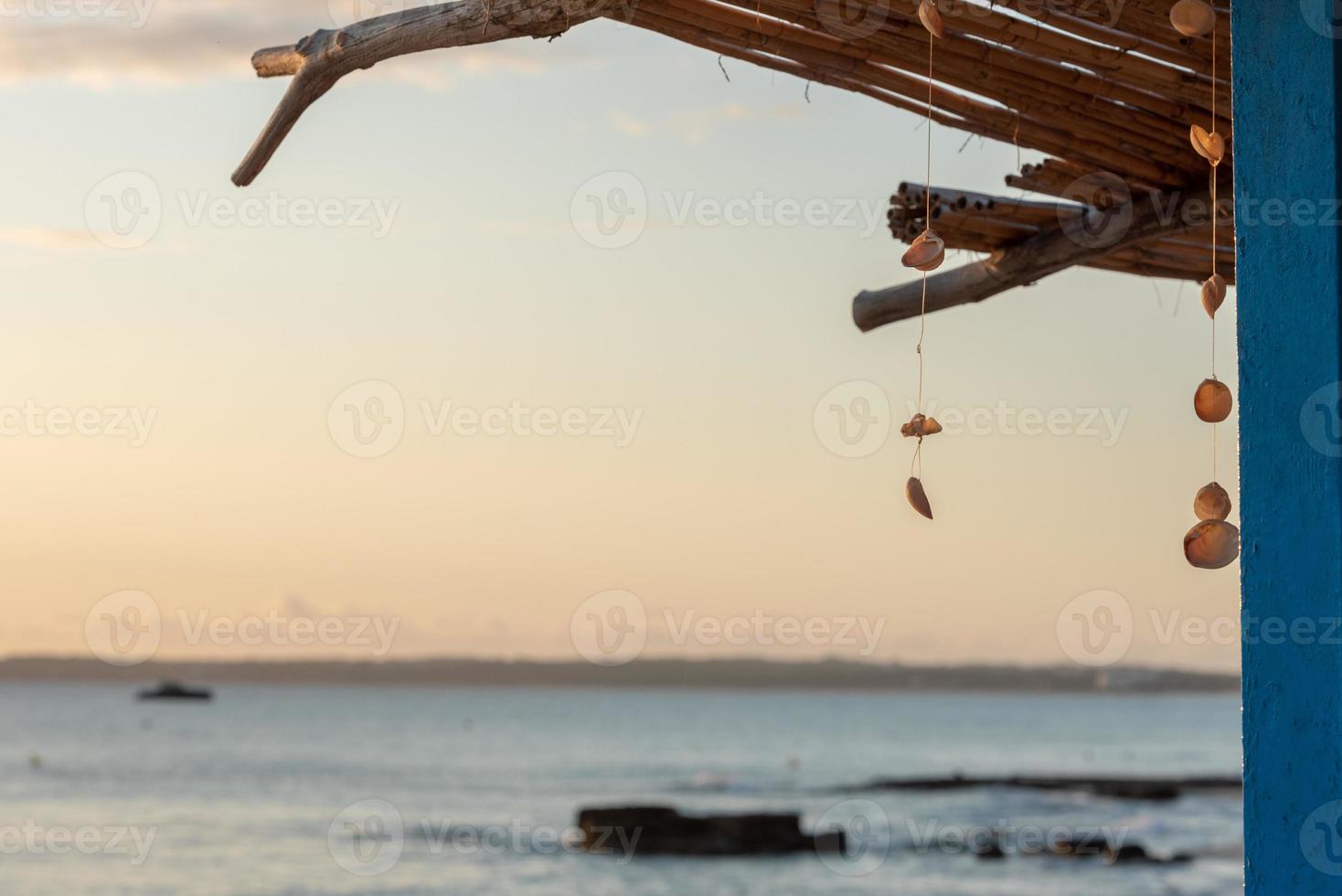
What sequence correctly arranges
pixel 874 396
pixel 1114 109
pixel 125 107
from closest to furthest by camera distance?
pixel 1114 109, pixel 874 396, pixel 125 107

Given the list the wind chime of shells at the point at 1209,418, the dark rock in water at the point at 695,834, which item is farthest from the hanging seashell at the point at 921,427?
the dark rock in water at the point at 695,834

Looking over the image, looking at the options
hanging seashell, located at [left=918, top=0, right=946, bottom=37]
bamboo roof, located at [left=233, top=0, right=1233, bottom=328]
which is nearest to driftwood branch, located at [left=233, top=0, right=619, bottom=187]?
bamboo roof, located at [left=233, top=0, right=1233, bottom=328]

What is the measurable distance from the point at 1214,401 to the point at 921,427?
0.38 m

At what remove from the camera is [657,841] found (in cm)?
1906

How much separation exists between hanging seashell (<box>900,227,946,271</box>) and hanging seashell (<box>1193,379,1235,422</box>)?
38 cm

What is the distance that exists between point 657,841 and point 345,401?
14.0 m

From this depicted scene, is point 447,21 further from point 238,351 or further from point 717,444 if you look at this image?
point 717,444

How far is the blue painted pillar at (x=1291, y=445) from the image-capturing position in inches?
57.6

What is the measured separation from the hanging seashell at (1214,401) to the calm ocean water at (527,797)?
50.6 feet

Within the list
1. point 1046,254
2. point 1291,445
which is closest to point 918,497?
point 1291,445

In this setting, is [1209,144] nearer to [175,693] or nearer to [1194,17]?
[1194,17]

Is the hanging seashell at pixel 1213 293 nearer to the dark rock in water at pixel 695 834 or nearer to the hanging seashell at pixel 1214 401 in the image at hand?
the hanging seashell at pixel 1214 401

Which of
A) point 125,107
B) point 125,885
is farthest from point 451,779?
point 125,107

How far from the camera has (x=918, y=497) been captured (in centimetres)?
201
